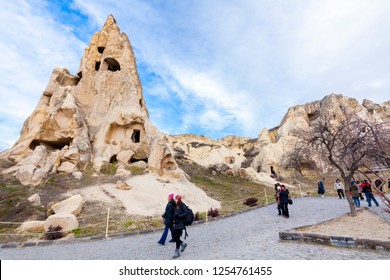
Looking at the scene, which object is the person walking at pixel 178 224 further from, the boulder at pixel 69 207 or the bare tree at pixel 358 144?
the boulder at pixel 69 207

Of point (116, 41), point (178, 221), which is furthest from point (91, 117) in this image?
point (178, 221)

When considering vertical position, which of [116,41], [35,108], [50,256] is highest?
[116,41]

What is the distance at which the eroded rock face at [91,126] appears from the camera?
20.3 metres

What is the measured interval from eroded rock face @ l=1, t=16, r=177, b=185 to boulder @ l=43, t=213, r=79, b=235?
8.30 metres

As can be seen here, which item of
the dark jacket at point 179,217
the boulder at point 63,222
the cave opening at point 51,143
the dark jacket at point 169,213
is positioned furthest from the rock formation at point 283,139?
the dark jacket at point 179,217

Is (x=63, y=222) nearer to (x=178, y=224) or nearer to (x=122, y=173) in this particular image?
(x=122, y=173)

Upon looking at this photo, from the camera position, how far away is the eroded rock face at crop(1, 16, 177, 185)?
2030 cm

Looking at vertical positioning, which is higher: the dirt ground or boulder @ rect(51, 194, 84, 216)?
boulder @ rect(51, 194, 84, 216)

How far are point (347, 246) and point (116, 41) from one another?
34023 mm

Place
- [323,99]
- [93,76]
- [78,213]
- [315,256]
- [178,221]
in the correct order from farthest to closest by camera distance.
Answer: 1. [323,99]
2. [93,76]
3. [78,213]
4. [178,221]
5. [315,256]

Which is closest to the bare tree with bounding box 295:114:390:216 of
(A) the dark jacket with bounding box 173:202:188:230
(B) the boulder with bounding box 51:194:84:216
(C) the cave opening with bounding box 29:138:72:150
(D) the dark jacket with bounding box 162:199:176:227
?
(A) the dark jacket with bounding box 173:202:188:230

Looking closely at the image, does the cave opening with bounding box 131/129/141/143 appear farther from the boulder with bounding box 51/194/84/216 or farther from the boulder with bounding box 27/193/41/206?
the boulder with bounding box 51/194/84/216

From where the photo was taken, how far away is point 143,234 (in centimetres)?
1068
